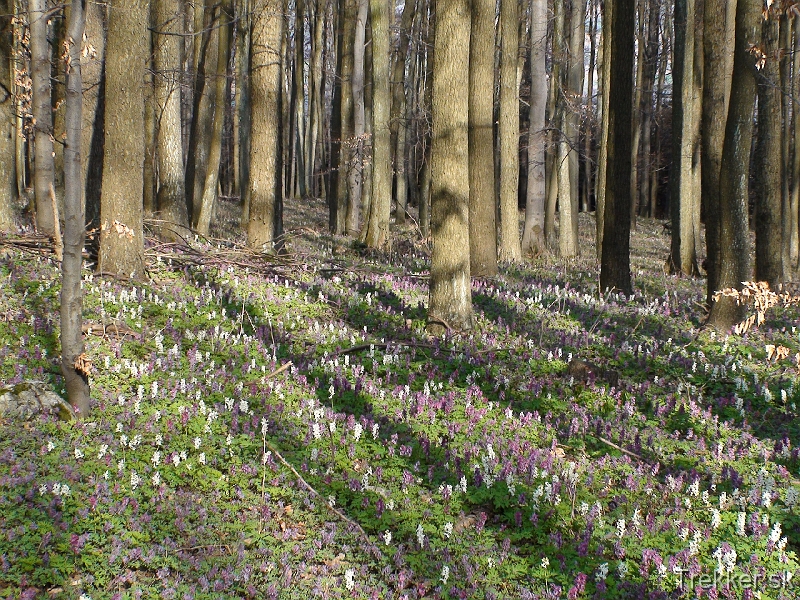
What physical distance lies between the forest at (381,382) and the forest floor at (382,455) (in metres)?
0.03

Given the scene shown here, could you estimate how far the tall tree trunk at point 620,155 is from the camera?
40.1 ft

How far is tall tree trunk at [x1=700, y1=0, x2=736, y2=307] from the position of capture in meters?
10.3

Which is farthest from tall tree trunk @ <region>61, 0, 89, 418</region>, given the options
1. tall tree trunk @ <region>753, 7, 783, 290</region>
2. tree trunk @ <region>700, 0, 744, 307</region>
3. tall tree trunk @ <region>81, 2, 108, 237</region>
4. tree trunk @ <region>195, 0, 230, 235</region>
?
tall tree trunk @ <region>753, 7, 783, 290</region>

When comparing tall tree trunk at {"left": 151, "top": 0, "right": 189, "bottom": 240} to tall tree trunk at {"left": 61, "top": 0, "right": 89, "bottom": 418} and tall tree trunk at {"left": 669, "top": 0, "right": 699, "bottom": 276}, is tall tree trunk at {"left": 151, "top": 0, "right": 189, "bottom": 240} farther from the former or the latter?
tall tree trunk at {"left": 669, "top": 0, "right": 699, "bottom": 276}

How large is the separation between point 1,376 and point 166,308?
267 cm

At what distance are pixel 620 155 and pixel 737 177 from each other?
8.83 ft

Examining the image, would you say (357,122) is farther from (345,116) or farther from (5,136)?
(5,136)

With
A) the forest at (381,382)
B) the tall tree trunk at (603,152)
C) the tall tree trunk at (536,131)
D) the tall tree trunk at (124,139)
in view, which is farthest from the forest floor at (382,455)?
the tall tree trunk at (603,152)

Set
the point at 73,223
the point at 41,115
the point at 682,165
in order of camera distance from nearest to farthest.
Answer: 1. the point at 73,223
2. the point at 41,115
3. the point at 682,165

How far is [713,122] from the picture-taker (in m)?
12.3

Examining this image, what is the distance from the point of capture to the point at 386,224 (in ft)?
58.0

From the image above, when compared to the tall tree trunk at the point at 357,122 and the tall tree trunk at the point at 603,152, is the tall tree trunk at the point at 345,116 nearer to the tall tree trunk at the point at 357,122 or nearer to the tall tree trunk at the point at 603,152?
the tall tree trunk at the point at 357,122

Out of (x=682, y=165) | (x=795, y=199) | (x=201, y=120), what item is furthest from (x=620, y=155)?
(x=795, y=199)

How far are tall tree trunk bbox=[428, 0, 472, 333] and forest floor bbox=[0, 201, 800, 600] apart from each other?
632mm
